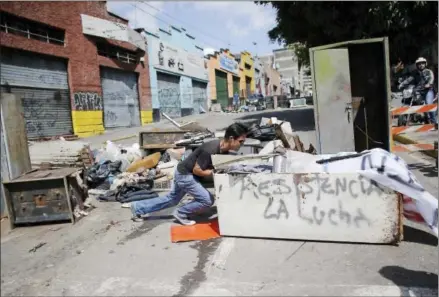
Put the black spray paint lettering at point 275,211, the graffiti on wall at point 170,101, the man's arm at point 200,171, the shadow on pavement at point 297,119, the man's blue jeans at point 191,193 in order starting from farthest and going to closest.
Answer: the graffiti on wall at point 170,101
the shadow on pavement at point 297,119
the man's blue jeans at point 191,193
the man's arm at point 200,171
the black spray paint lettering at point 275,211

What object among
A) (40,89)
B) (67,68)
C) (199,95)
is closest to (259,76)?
(199,95)

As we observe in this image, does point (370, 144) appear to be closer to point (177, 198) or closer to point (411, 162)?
point (411, 162)

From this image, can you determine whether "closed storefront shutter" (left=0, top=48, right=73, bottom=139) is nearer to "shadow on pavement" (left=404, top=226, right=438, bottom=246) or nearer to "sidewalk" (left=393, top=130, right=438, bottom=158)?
"sidewalk" (left=393, top=130, right=438, bottom=158)

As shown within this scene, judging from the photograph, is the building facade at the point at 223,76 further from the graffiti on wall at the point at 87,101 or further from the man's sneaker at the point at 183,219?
the man's sneaker at the point at 183,219

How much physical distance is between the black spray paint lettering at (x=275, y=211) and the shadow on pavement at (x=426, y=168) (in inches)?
146

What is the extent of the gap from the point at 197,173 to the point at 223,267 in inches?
56.8

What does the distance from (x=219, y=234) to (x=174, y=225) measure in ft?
2.84

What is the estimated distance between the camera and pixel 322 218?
411 cm

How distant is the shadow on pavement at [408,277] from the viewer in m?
3.24

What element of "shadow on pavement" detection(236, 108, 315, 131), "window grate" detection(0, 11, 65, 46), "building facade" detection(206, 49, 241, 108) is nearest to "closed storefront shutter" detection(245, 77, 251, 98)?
"building facade" detection(206, 49, 241, 108)

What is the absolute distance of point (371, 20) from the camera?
42.0 ft

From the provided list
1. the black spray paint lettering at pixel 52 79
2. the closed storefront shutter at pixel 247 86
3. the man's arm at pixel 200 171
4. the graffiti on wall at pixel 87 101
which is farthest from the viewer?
the closed storefront shutter at pixel 247 86

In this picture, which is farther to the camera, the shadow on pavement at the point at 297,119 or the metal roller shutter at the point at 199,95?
the metal roller shutter at the point at 199,95

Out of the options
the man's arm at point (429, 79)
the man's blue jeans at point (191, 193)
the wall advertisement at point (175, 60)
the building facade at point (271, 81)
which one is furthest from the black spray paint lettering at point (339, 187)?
the building facade at point (271, 81)
